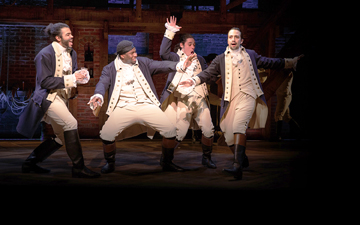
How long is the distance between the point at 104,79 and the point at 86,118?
435cm

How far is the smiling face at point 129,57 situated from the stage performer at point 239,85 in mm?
593

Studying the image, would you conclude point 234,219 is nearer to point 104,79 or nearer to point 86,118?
point 104,79

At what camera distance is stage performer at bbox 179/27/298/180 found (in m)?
4.13

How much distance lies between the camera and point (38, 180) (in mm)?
3613

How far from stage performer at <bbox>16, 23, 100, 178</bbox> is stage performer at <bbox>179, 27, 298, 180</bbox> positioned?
47.0 inches

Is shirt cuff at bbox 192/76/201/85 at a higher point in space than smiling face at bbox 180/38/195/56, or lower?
lower

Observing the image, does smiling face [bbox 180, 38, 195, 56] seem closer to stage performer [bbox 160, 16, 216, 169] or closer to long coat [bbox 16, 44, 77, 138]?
stage performer [bbox 160, 16, 216, 169]

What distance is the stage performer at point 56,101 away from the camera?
3.82 meters

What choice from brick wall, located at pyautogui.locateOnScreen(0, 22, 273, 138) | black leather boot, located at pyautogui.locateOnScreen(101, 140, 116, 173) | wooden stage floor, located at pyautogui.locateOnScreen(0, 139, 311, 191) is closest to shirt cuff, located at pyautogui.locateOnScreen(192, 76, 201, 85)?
wooden stage floor, located at pyautogui.locateOnScreen(0, 139, 311, 191)

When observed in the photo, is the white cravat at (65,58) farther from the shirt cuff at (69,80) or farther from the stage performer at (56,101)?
the shirt cuff at (69,80)

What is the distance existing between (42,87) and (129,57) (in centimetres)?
98

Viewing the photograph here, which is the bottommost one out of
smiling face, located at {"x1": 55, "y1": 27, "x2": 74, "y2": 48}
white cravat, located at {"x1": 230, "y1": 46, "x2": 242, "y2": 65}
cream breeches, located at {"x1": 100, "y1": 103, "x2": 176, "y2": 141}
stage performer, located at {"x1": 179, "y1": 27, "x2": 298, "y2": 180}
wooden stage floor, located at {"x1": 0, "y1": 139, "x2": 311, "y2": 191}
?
wooden stage floor, located at {"x1": 0, "y1": 139, "x2": 311, "y2": 191}

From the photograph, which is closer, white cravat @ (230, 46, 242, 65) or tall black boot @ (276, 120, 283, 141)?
white cravat @ (230, 46, 242, 65)

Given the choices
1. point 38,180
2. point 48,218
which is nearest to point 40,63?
point 38,180
